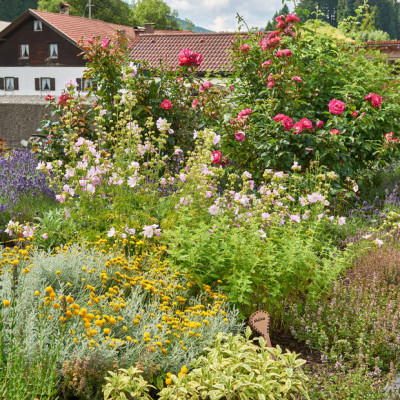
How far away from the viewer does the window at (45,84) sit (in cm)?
4425

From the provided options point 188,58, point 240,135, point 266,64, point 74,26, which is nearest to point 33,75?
point 74,26

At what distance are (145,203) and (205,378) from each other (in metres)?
2.25

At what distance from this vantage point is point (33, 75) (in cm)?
4494

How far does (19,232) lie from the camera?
4.68 metres

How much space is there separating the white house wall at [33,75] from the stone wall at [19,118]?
118 ft

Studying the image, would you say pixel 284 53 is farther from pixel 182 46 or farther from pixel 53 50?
pixel 53 50

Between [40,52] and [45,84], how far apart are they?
8.94 feet

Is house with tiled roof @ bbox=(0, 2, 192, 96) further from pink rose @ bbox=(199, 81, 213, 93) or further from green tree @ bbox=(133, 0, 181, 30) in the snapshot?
pink rose @ bbox=(199, 81, 213, 93)

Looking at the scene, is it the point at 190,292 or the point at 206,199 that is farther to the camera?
the point at 206,199

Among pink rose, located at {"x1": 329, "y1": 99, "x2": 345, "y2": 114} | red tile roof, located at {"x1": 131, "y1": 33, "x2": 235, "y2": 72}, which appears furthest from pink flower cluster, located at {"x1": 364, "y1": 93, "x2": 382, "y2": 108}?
red tile roof, located at {"x1": 131, "y1": 33, "x2": 235, "y2": 72}

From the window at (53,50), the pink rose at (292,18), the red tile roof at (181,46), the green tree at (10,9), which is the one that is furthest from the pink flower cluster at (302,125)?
the green tree at (10,9)

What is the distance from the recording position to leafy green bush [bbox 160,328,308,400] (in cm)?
255

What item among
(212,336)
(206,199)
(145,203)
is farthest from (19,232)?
(212,336)

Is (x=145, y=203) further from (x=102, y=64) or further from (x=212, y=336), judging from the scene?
(x=102, y=64)
